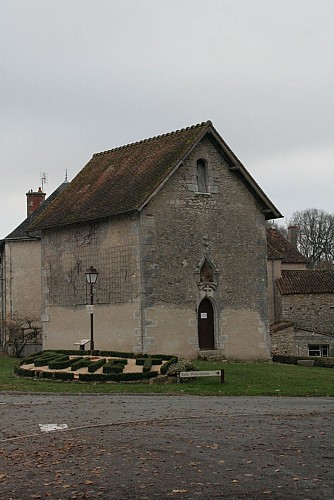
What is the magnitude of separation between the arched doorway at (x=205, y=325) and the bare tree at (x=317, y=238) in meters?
50.2

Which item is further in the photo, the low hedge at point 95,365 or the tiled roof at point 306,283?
the tiled roof at point 306,283

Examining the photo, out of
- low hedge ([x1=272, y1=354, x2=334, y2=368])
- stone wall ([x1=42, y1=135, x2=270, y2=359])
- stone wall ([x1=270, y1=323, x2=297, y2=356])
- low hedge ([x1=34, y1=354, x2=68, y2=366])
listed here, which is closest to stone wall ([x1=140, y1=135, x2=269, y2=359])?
stone wall ([x1=42, y1=135, x2=270, y2=359])

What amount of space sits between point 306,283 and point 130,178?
2147 cm

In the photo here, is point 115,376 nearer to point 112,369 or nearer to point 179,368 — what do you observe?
point 112,369

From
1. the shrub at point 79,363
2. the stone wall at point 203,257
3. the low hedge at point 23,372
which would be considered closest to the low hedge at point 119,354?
the shrub at point 79,363

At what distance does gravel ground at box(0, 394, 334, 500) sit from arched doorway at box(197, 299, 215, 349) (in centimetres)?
1408

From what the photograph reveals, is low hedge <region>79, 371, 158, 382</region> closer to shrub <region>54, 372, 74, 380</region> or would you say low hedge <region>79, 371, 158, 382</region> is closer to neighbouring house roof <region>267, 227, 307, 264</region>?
shrub <region>54, 372, 74, 380</region>

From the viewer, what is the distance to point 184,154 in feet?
103

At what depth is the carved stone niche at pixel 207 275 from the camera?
31922 mm

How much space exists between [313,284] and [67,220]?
21.8 m

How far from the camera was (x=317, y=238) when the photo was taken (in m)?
85.2

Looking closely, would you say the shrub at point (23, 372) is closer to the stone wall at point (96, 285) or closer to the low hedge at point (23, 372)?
the low hedge at point (23, 372)

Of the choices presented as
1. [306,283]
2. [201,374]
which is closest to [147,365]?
[201,374]

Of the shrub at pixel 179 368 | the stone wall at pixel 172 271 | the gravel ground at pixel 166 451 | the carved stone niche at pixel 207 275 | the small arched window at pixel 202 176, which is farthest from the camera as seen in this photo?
the small arched window at pixel 202 176
